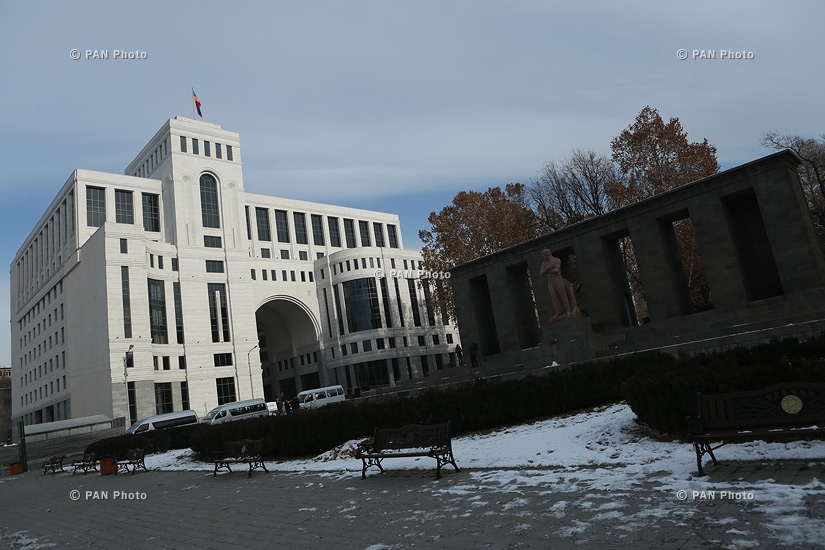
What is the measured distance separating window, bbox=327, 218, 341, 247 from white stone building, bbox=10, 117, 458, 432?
0.34 m

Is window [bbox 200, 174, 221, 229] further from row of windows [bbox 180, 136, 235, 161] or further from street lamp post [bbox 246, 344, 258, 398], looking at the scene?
street lamp post [bbox 246, 344, 258, 398]

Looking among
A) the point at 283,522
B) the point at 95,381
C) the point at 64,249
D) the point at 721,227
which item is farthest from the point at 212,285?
the point at 283,522

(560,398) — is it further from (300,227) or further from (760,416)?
(300,227)

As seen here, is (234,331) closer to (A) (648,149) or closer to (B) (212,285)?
(B) (212,285)

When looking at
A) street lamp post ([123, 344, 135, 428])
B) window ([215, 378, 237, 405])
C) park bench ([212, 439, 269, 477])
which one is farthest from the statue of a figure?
window ([215, 378, 237, 405])

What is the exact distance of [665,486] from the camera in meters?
6.54

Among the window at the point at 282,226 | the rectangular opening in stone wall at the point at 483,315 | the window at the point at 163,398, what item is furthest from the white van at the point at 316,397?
the window at the point at 282,226

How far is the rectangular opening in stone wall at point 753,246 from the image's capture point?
22969 millimetres

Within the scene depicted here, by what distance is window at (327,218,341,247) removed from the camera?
81.6 m

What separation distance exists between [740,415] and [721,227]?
58.0 feet

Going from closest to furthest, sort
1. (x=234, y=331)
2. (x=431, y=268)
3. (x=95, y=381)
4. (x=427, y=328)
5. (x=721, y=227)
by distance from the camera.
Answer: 1. (x=721, y=227)
2. (x=431, y=268)
3. (x=95, y=381)
4. (x=234, y=331)
5. (x=427, y=328)

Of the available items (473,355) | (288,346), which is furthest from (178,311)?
(473,355)

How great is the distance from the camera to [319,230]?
80812 mm

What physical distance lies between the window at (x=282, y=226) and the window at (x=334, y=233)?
687 cm
